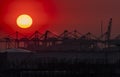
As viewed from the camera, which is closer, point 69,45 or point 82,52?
point 82,52

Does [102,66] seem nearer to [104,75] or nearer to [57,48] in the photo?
[104,75]

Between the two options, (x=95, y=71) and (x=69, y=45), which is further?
(x=69, y=45)

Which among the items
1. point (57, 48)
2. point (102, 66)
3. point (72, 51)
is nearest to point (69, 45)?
point (57, 48)

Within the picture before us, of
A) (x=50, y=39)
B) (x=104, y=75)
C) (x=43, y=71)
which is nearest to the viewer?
(x=104, y=75)

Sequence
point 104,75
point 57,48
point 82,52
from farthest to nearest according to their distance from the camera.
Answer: point 57,48 → point 82,52 → point 104,75

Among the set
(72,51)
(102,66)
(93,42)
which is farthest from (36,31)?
(102,66)

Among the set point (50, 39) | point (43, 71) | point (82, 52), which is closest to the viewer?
point (43, 71)

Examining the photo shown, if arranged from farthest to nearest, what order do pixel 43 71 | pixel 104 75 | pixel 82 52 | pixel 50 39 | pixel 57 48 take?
pixel 50 39 → pixel 57 48 → pixel 82 52 → pixel 43 71 → pixel 104 75

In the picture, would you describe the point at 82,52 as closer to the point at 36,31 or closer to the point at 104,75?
the point at 36,31
